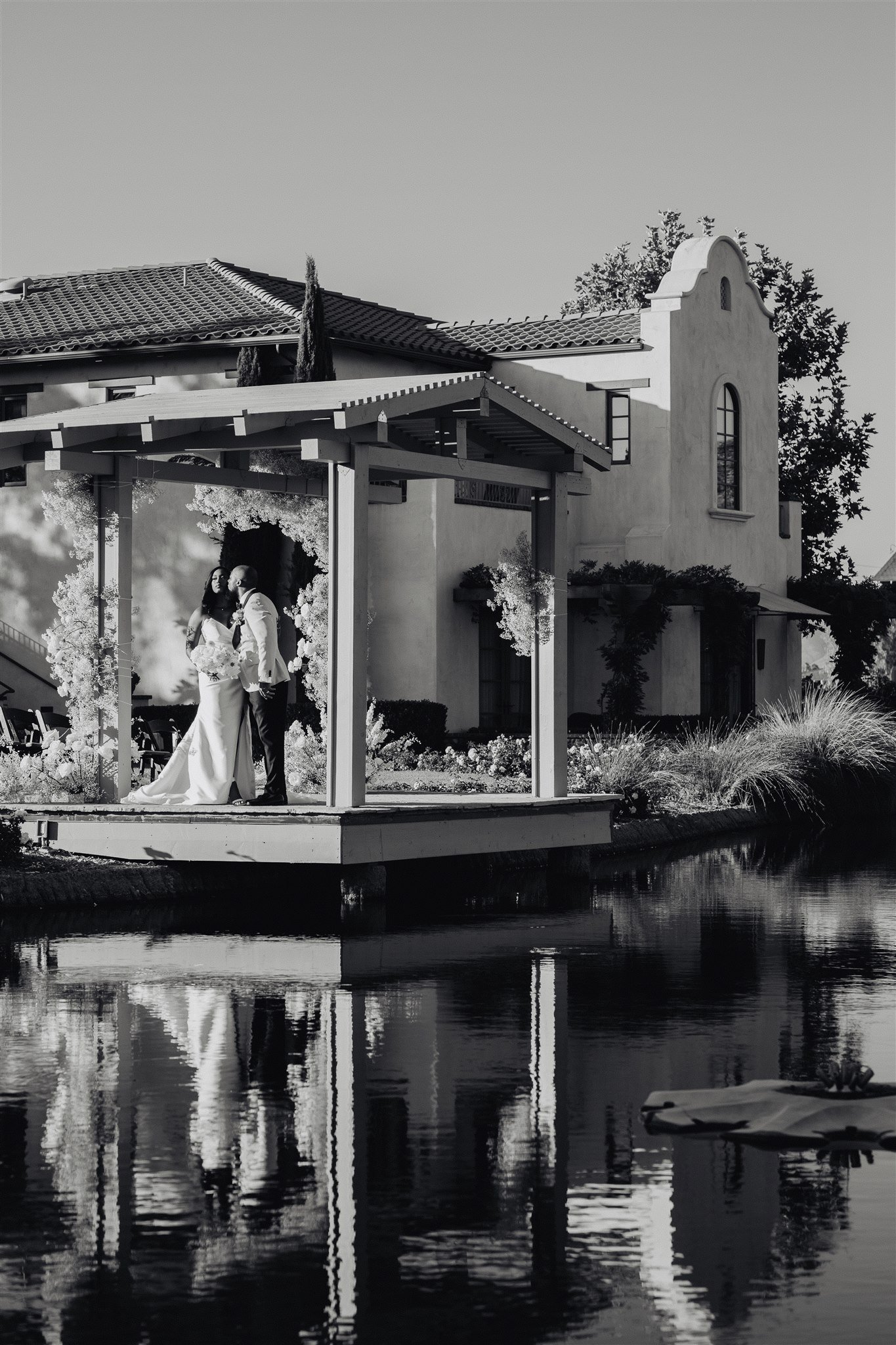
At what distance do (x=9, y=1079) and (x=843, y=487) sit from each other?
3943cm

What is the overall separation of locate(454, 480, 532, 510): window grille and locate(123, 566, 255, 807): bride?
2.18 m

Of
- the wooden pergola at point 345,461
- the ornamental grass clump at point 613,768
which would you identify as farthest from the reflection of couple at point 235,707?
the ornamental grass clump at point 613,768

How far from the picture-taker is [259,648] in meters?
17.2

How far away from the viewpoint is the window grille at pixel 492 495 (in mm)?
17906

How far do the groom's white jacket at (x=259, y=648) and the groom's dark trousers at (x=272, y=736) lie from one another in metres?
0.14

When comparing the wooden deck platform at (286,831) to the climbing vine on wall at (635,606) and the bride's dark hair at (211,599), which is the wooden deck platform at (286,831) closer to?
the bride's dark hair at (211,599)

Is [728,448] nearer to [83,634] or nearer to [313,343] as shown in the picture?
[313,343]

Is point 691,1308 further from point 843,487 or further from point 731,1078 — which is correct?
point 843,487

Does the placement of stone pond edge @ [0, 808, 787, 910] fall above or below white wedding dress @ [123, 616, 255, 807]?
below

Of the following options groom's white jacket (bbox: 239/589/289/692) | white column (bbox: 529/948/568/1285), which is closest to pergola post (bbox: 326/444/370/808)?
groom's white jacket (bbox: 239/589/289/692)

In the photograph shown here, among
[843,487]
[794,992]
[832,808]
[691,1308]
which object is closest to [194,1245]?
[691,1308]

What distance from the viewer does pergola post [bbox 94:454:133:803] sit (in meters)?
18.2

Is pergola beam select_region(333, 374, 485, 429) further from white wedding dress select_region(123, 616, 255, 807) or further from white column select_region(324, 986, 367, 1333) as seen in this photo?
white column select_region(324, 986, 367, 1333)

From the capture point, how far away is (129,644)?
720 inches
